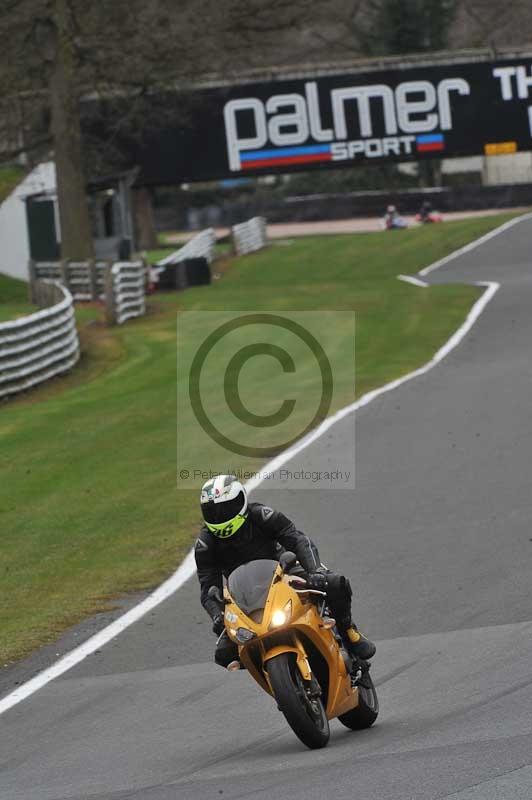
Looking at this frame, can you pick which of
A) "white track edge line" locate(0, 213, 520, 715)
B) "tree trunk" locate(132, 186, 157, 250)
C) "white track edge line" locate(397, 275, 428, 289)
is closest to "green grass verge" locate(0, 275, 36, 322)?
"tree trunk" locate(132, 186, 157, 250)

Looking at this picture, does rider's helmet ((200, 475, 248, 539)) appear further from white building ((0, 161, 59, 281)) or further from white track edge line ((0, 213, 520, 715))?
white building ((0, 161, 59, 281))

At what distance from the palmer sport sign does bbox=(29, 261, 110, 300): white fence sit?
8378 mm

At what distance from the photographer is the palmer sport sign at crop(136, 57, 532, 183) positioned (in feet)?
150

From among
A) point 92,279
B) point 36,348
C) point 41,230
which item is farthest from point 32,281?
point 36,348

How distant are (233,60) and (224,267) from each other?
6.86 meters

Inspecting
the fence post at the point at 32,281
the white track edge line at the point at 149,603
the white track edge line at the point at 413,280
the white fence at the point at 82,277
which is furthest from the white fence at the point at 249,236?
the white track edge line at the point at 149,603

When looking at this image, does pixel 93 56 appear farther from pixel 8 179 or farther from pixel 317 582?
pixel 317 582

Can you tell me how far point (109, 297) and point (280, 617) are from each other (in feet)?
84.7

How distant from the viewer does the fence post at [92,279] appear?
1446 inches

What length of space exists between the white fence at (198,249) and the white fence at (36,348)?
16732 mm

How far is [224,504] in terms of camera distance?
7574 mm

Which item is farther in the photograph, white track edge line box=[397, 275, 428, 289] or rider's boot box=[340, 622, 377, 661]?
white track edge line box=[397, 275, 428, 289]

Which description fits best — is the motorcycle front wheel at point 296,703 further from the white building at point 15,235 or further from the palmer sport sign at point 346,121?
the white building at point 15,235

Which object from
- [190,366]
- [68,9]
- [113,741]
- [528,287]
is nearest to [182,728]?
[113,741]
